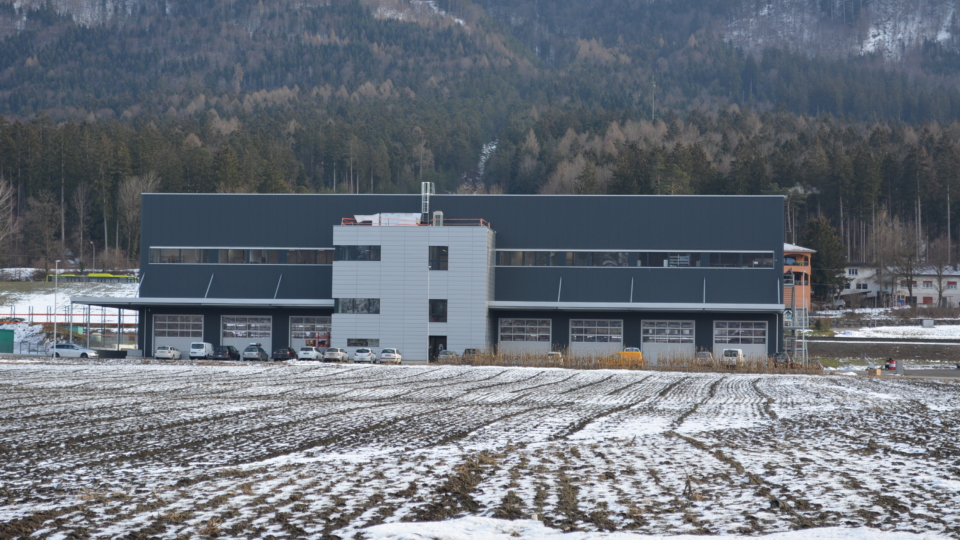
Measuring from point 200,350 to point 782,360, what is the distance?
33.6m

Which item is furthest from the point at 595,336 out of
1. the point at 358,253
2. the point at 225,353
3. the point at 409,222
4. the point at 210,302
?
the point at 210,302

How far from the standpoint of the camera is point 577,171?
12512 centimetres

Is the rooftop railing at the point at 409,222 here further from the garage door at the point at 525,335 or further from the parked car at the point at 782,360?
the parked car at the point at 782,360

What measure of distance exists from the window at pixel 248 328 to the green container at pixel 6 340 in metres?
20.3

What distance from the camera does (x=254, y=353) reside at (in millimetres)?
53125

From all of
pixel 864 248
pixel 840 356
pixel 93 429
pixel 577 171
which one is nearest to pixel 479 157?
Result: pixel 577 171

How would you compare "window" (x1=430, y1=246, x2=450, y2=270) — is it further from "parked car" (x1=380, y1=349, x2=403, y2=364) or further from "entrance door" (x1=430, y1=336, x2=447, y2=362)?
"parked car" (x1=380, y1=349, x2=403, y2=364)

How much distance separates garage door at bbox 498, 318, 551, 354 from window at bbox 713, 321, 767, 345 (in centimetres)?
1068

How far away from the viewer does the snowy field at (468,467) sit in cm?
958

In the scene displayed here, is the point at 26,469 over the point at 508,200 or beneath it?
beneath

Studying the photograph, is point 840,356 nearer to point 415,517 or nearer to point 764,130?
point 415,517

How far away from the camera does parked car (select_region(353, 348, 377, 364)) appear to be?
2005 inches

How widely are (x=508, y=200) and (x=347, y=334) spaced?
45.2 feet

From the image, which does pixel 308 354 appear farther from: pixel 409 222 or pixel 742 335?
pixel 742 335
